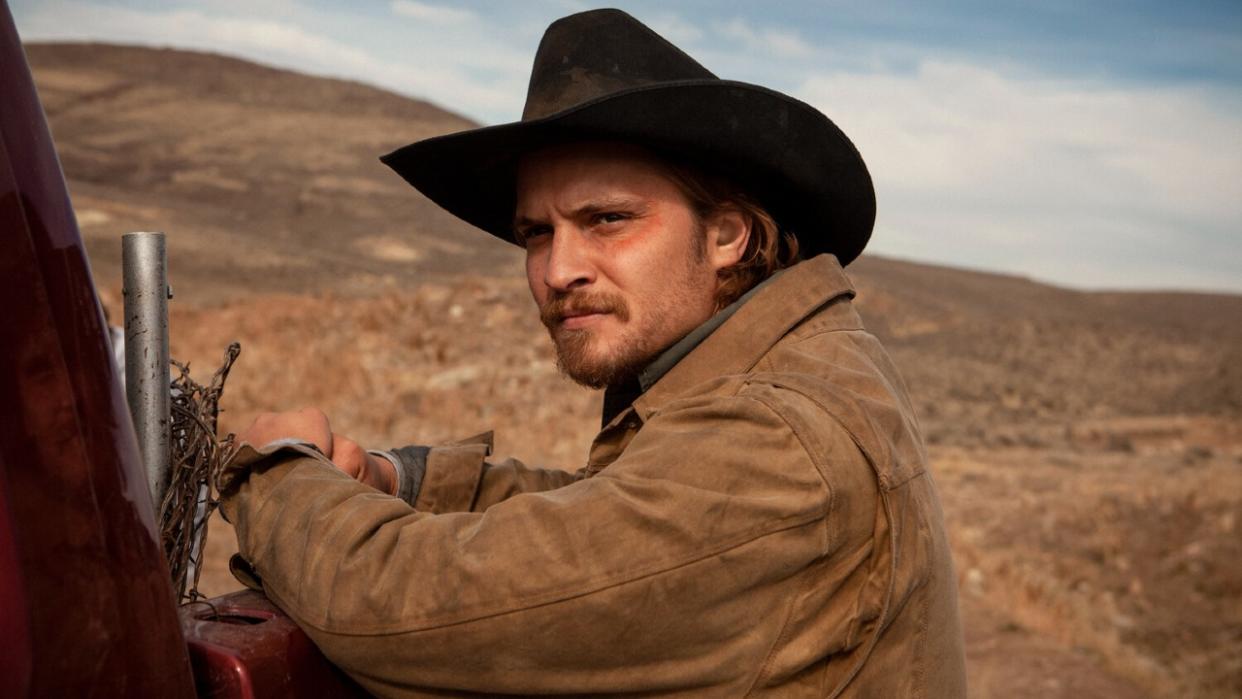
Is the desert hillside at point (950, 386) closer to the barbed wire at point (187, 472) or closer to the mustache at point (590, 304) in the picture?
the mustache at point (590, 304)

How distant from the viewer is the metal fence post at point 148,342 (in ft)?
5.62

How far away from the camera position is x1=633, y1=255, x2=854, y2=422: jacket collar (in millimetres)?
2094

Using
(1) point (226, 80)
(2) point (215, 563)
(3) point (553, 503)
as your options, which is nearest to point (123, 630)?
(3) point (553, 503)

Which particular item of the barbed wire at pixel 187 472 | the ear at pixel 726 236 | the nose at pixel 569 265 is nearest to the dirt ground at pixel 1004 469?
the ear at pixel 726 236

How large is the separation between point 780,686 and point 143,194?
34.0 metres

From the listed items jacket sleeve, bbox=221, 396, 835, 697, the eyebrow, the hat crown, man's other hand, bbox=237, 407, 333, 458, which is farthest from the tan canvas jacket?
the hat crown

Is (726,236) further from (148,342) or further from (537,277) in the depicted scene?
(148,342)

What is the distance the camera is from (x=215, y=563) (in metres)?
8.56

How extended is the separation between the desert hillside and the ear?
5.41 meters

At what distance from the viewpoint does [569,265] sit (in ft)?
7.55

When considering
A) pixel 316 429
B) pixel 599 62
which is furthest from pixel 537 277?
pixel 316 429

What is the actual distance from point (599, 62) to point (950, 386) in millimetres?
18313

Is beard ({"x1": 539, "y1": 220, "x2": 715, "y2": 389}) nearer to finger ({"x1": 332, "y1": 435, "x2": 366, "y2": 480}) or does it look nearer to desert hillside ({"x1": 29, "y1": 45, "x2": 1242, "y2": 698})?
finger ({"x1": 332, "y1": 435, "x2": 366, "y2": 480})

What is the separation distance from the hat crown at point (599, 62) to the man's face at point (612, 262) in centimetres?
11
